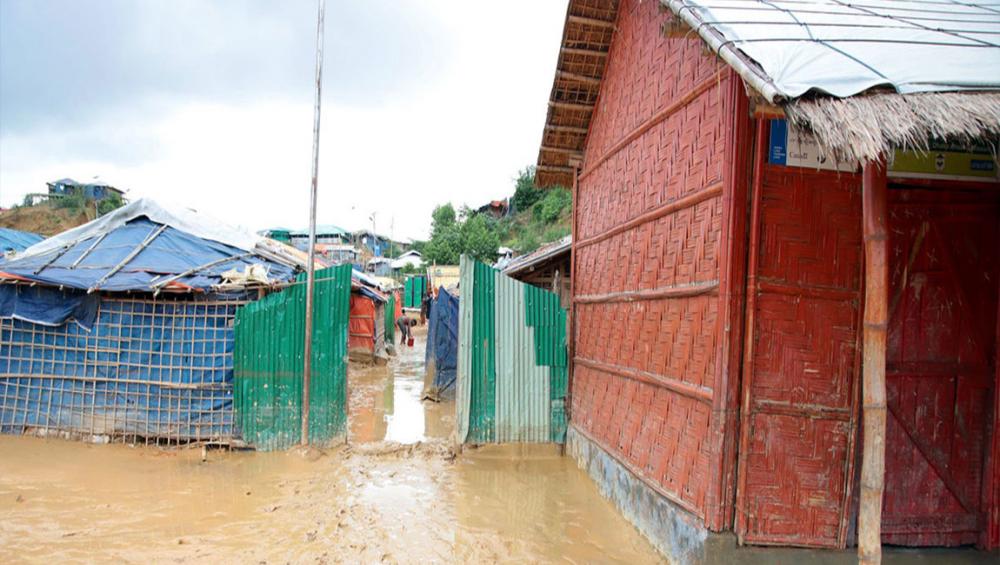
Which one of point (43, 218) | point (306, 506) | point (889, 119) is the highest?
point (43, 218)

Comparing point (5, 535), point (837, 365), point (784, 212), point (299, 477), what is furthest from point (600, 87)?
point (5, 535)

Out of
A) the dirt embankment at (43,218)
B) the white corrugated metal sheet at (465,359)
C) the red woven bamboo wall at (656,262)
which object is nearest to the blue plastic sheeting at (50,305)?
the white corrugated metal sheet at (465,359)

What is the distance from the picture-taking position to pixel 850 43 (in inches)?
131

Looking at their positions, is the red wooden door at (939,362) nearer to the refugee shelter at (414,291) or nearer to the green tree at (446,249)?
the refugee shelter at (414,291)

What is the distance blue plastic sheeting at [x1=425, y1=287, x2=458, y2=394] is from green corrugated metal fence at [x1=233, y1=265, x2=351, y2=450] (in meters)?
3.88

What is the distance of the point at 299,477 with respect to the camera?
21.8 ft

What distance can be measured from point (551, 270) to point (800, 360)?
5987 mm

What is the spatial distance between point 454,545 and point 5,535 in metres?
3.88

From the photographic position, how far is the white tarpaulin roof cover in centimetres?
288

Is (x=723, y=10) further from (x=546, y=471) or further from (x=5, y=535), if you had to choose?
(x=5, y=535)

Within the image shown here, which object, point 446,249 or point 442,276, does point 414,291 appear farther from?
point 446,249

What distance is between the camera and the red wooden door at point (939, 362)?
4.09 meters

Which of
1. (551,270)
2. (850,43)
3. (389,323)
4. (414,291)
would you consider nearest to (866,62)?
(850,43)

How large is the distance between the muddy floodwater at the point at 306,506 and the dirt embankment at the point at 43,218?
35.7 m
